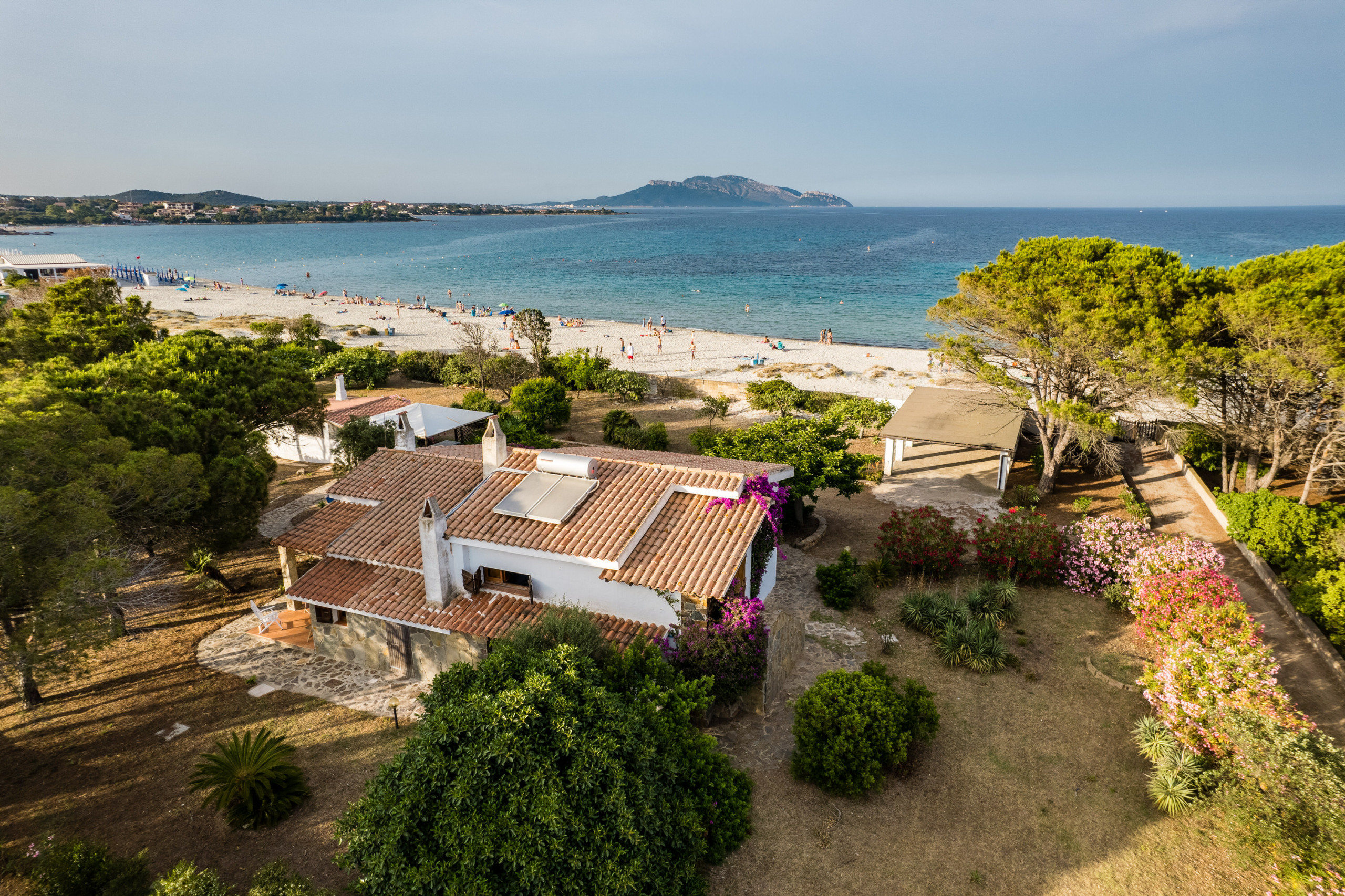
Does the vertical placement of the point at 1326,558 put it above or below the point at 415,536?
below

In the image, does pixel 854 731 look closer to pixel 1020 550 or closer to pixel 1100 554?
pixel 1020 550

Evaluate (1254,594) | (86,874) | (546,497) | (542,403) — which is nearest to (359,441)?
(542,403)

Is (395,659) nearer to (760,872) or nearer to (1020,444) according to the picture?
(760,872)

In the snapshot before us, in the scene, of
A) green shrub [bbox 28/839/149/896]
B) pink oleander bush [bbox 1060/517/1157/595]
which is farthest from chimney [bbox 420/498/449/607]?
pink oleander bush [bbox 1060/517/1157/595]

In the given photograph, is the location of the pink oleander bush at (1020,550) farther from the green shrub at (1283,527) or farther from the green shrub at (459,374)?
the green shrub at (459,374)

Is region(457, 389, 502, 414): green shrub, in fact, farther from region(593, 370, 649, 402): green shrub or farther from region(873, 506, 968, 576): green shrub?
region(873, 506, 968, 576): green shrub

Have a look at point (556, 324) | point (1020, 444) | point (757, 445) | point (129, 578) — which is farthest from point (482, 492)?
point (556, 324)

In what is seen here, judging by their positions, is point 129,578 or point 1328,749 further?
point 129,578
